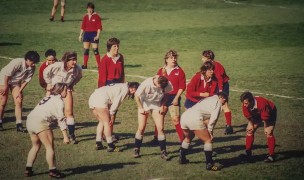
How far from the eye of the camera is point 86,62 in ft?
70.1

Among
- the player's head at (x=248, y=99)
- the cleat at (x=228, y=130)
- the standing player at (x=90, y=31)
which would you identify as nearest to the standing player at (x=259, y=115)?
the player's head at (x=248, y=99)

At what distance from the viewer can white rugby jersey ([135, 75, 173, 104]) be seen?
11.9 m

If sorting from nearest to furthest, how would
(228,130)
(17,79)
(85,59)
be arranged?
1. (17,79)
2. (228,130)
3. (85,59)

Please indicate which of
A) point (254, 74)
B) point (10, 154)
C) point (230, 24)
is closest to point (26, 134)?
point (10, 154)

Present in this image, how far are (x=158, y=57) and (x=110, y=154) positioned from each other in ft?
38.4

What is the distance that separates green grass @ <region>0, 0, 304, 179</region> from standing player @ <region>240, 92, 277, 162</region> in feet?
1.20

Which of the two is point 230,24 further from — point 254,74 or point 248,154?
point 248,154

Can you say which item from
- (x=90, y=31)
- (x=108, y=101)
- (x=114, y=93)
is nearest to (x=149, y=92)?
(x=114, y=93)

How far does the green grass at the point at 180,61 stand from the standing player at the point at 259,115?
14.4 inches

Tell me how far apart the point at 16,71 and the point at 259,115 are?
637cm

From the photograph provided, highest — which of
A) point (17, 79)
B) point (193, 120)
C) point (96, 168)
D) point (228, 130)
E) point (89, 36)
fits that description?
point (89, 36)

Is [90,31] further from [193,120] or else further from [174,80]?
[193,120]

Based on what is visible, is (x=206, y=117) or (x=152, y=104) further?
(x=152, y=104)

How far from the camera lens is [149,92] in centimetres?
1202
